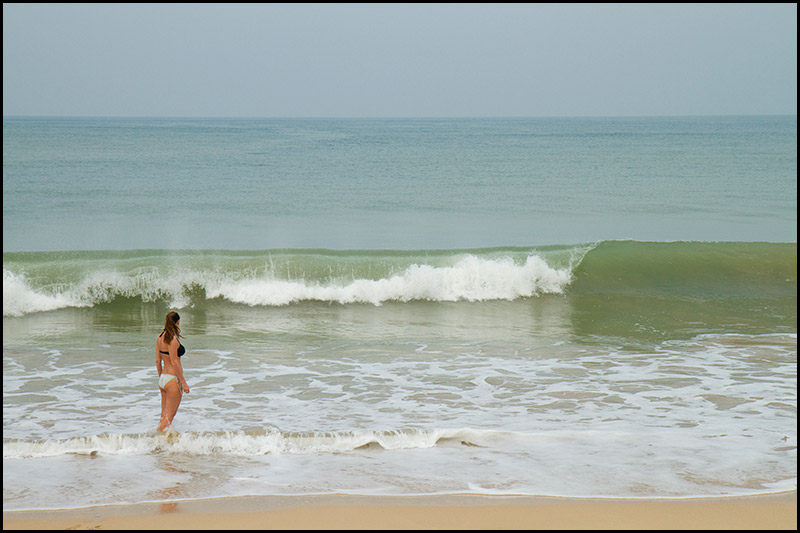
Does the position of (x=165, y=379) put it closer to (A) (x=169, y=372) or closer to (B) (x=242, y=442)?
(A) (x=169, y=372)

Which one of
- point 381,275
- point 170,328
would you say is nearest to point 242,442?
point 170,328

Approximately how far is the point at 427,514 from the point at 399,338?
6.57 meters

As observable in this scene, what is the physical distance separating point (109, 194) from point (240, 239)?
1089cm

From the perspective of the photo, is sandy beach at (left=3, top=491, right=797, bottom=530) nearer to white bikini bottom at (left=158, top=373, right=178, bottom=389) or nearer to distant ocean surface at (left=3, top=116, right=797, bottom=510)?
distant ocean surface at (left=3, top=116, right=797, bottom=510)

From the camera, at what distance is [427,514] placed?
554cm

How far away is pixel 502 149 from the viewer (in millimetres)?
50312

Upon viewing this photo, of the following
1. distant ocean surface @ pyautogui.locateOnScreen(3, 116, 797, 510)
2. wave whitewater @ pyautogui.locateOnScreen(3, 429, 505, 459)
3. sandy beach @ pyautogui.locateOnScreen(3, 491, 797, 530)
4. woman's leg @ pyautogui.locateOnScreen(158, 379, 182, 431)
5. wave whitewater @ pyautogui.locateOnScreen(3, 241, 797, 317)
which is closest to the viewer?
sandy beach @ pyautogui.locateOnScreen(3, 491, 797, 530)

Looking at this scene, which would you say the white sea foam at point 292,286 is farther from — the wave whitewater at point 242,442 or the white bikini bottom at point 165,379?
the wave whitewater at point 242,442

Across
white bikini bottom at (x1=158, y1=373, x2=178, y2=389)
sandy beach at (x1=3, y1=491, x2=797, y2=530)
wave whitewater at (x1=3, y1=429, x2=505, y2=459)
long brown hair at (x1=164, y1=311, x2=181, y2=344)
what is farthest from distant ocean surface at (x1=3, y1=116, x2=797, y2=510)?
long brown hair at (x1=164, y1=311, x2=181, y2=344)

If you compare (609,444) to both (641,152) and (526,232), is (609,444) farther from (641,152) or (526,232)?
(641,152)

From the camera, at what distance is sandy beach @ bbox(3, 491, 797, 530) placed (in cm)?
536

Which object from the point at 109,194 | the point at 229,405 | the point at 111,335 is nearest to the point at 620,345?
the point at 229,405

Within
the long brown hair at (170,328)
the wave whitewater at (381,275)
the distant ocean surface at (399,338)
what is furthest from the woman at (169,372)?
the wave whitewater at (381,275)

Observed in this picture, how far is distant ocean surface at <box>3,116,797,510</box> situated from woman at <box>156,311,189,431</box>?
0.25m
